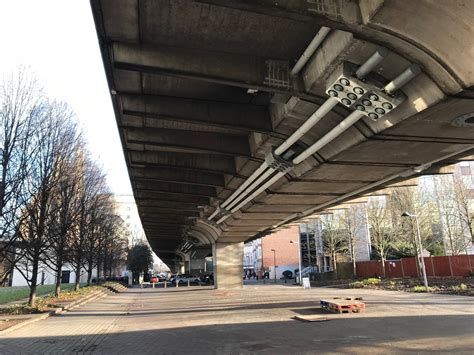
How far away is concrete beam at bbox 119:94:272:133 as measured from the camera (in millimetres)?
11648

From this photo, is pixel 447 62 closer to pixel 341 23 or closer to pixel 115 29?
pixel 341 23

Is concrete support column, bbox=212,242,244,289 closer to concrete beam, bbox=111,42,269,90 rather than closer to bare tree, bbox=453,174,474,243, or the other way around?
bare tree, bbox=453,174,474,243

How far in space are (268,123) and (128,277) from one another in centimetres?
6383

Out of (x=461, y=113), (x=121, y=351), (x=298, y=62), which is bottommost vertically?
(x=121, y=351)

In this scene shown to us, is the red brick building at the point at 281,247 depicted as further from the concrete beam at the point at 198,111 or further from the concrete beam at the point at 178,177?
the concrete beam at the point at 198,111

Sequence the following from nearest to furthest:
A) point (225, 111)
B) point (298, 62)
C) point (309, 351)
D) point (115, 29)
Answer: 1. point (115, 29)
2. point (298, 62)
3. point (309, 351)
4. point (225, 111)

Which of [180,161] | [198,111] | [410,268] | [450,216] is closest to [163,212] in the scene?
[180,161]

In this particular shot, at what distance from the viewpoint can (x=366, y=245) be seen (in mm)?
62562

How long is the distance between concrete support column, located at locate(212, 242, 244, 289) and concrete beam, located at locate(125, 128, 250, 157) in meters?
32.8

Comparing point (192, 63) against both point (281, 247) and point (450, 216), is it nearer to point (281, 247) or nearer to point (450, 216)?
point (450, 216)

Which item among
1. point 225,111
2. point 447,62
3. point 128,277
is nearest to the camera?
point 447,62

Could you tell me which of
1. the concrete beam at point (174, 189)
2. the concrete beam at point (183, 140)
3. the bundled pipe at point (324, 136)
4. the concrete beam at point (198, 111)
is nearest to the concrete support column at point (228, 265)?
the concrete beam at point (174, 189)

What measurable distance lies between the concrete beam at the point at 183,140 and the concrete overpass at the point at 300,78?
4 centimetres

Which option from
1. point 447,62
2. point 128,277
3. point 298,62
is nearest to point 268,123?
point 298,62
